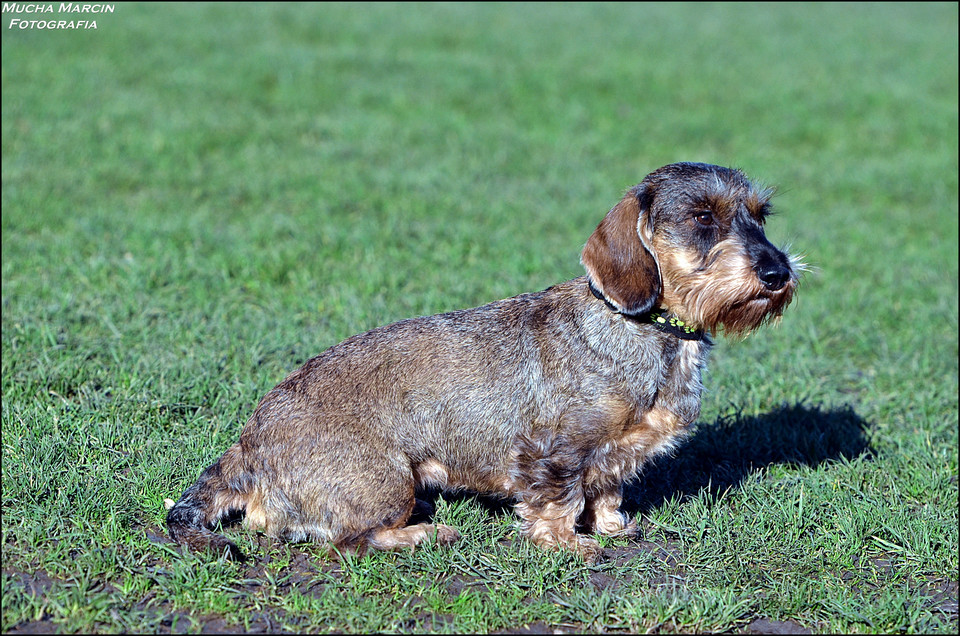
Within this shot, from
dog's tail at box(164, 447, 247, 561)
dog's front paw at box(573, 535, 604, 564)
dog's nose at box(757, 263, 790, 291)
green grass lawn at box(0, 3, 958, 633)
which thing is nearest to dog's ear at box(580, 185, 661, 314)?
dog's nose at box(757, 263, 790, 291)

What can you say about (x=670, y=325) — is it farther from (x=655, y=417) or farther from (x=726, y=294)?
(x=655, y=417)

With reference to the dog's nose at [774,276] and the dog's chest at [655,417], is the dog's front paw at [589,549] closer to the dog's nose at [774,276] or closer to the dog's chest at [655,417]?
the dog's chest at [655,417]

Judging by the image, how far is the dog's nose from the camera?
407 centimetres

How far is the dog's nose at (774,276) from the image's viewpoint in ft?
13.4

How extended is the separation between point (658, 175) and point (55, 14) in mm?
14251

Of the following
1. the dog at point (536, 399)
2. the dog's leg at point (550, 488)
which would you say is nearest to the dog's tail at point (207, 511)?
the dog at point (536, 399)

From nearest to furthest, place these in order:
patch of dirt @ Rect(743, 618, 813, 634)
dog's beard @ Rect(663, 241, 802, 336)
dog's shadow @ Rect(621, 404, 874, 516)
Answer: patch of dirt @ Rect(743, 618, 813, 634), dog's beard @ Rect(663, 241, 802, 336), dog's shadow @ Rect(621, 404, 874, 516)

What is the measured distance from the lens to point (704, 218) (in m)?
4.24

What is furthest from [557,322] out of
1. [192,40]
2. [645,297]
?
[192,40]

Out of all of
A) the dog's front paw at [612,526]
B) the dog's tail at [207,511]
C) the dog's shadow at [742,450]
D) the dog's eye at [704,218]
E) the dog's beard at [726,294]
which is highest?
the dog's eye at [704,218]

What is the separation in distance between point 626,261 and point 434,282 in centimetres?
396

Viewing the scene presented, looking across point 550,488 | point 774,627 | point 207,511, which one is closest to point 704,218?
point 550,488

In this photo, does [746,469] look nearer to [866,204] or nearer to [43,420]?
[43,420]

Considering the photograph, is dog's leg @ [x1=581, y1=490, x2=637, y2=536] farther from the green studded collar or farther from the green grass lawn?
the green studded collar
